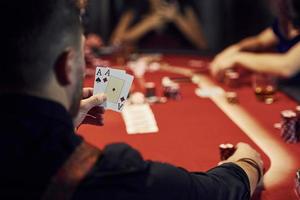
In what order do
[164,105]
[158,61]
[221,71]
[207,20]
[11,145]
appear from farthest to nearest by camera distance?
[207,20] → [158,61] → [221,71] → [164,105] → [11,145]

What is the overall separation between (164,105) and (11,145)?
151 cm

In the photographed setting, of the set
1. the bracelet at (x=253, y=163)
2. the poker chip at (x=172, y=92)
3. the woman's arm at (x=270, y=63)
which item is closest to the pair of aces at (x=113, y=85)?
the bracelet at (x=253, y=163)

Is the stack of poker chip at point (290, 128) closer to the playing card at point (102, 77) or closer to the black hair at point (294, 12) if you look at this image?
the playing card at point (102, 77)

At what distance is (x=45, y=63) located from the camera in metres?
1.00

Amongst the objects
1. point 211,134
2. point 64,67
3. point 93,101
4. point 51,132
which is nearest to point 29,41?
point 64,67

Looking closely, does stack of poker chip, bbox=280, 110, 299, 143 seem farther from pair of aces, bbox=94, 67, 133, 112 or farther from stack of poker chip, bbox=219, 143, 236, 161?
pair of aces, bbox=94, 67, 133, 112

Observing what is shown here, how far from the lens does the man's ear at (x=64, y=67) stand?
1.02 metres

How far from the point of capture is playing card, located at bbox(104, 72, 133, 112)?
167 centimetres

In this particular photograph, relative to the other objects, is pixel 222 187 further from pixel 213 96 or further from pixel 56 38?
pixel 213 96

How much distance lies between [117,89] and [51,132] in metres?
0.73

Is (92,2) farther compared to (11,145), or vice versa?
(92,2)

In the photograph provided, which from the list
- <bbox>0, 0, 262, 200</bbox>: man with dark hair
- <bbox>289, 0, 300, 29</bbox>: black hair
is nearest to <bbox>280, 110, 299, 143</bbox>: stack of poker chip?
<bbox>0, 0, 262, 200</bbox>: man with dark hair

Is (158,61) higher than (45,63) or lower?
lower

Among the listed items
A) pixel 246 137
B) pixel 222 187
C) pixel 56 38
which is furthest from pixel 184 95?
pixel 56 38
